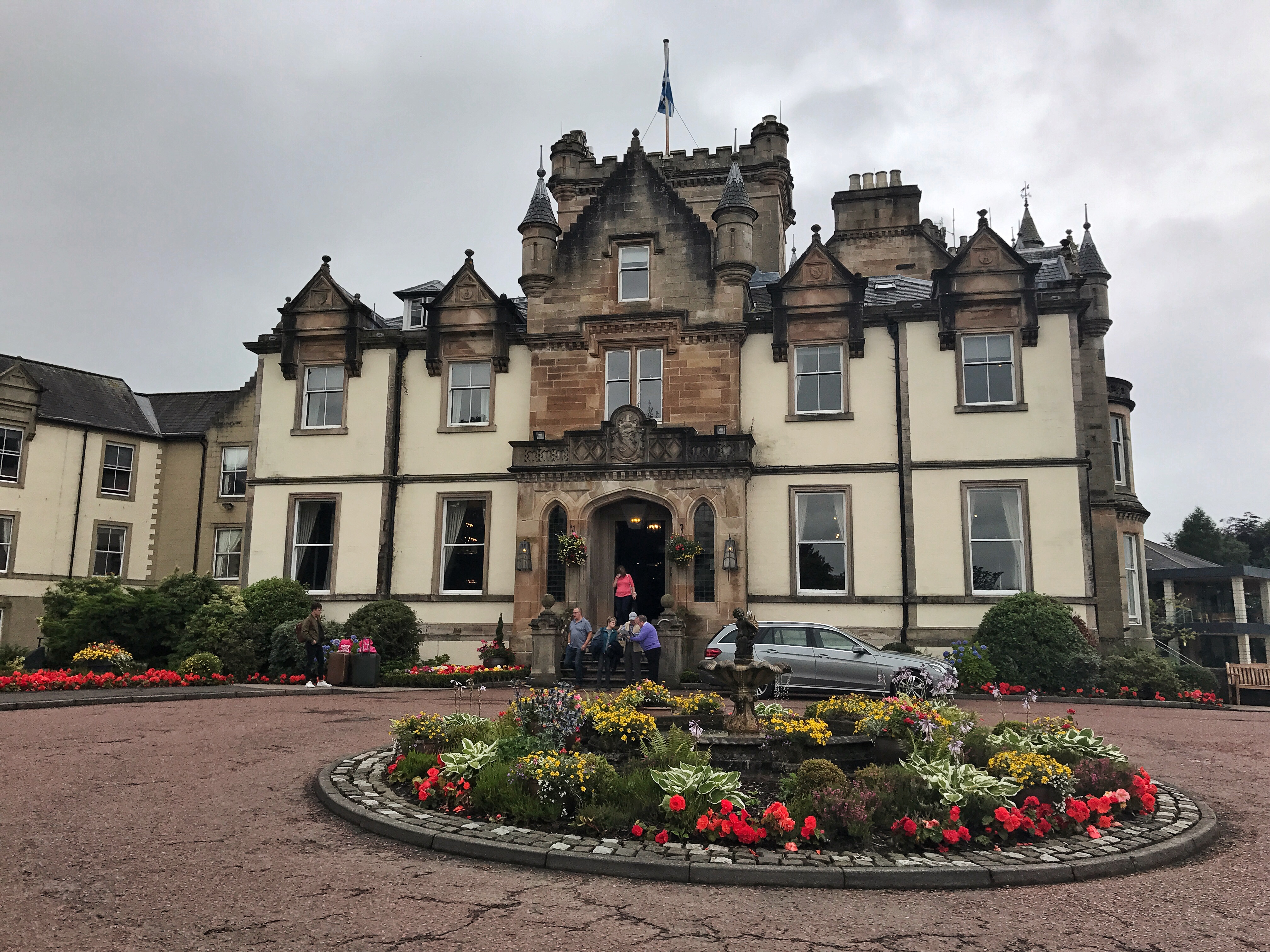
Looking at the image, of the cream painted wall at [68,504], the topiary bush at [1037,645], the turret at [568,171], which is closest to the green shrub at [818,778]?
the topiary bush at [1037,645]

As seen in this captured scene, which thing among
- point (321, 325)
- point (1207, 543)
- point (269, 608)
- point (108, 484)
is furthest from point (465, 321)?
point (1207, 543)

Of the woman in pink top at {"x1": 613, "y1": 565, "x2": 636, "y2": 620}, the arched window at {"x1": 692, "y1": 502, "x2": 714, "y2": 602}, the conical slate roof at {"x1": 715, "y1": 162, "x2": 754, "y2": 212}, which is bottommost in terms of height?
the woman in pink top at {"x1": 613, "y1": 565, "x2": 636, "y2": 620}

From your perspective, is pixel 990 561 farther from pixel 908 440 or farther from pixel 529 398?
pixel 529 398

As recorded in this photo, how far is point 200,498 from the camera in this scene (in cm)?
3472

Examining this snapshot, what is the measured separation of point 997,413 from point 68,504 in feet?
101

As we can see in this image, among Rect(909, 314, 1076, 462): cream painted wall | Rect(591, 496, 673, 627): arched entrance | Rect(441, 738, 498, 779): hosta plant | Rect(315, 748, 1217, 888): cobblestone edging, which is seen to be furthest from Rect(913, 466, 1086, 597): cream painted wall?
Rect(441, 738, 498, 779): hosta plant

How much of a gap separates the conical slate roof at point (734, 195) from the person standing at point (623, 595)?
974cm

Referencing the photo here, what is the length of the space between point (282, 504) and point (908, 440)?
55.9 ft

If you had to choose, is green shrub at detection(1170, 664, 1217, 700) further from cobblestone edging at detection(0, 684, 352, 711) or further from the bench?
cobblestone edging at detection(0, 684, 352, 711)

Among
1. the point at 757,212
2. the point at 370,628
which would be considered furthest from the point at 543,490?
the point at 757,212

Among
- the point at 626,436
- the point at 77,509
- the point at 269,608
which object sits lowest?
the point at 269,608

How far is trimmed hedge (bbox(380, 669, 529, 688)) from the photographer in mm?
20438

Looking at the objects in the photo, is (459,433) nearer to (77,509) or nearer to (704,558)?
(704,558)

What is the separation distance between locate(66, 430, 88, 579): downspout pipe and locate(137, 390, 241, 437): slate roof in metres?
2.78
